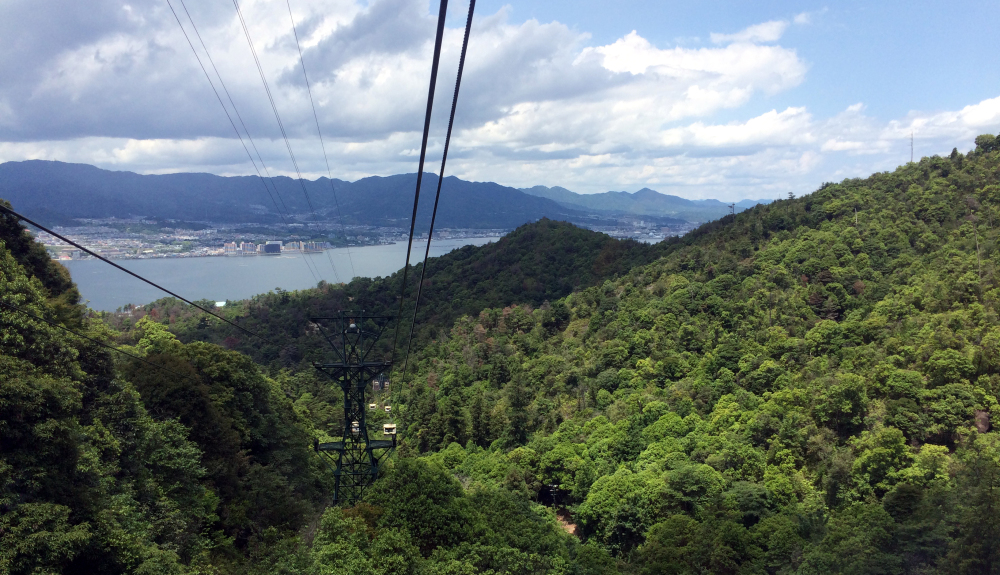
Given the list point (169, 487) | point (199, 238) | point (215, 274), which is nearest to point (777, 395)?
point (169, 487)

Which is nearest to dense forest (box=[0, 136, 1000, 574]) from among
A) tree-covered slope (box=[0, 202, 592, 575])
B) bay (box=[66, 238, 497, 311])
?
tree-covered slope (box=[0, 202, 592, 575])

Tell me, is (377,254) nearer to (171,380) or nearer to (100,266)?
(100,266)

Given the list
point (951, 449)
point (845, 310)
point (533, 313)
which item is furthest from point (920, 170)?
point (951, 449)

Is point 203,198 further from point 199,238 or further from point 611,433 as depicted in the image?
point 611,433

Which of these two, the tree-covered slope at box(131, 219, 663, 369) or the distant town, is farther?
the distant town

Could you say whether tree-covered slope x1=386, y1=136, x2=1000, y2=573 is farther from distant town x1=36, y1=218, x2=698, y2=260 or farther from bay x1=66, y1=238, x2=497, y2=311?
distant town x1=36, y1=218, x2=698, y2=260

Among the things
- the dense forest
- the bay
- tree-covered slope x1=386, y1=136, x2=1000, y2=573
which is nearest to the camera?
the dense forest

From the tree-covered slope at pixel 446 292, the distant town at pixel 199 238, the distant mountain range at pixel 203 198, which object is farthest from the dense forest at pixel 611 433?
the distant mountain range at pixel 203 198
